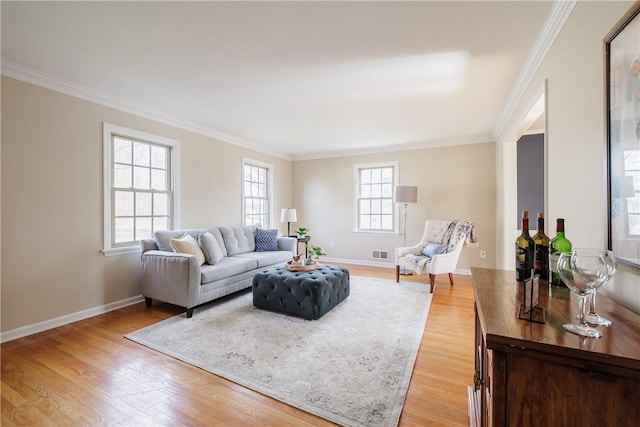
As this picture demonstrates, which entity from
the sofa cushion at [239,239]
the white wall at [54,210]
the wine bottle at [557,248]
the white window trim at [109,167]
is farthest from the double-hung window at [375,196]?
the wine bottle at [557,248]

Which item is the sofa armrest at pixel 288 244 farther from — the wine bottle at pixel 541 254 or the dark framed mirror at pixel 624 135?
the dark framed mirror at pixel 624 135

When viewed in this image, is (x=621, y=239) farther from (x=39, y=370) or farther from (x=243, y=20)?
(x=39, y=370)

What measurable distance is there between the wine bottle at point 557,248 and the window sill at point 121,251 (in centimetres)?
414

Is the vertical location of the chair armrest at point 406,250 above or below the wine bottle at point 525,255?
below

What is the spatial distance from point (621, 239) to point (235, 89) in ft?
10.8

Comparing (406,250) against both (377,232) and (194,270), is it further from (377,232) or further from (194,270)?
(194,270)

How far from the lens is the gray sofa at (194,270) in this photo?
10.0 feet

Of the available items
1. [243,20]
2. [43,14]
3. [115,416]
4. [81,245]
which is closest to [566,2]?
[243,20]

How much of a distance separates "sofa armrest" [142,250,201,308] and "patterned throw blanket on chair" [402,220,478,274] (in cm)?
299

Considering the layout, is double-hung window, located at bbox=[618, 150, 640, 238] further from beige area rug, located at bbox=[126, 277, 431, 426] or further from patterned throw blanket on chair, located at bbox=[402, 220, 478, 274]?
patterned throw blanket on chair, located at bbox=[402, 220, 478, 274]

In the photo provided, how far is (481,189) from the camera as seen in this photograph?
4.92 meters

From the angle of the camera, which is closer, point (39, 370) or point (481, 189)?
point (39, 370)

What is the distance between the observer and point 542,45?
6.98 feet

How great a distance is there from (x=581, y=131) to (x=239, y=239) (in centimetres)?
422
